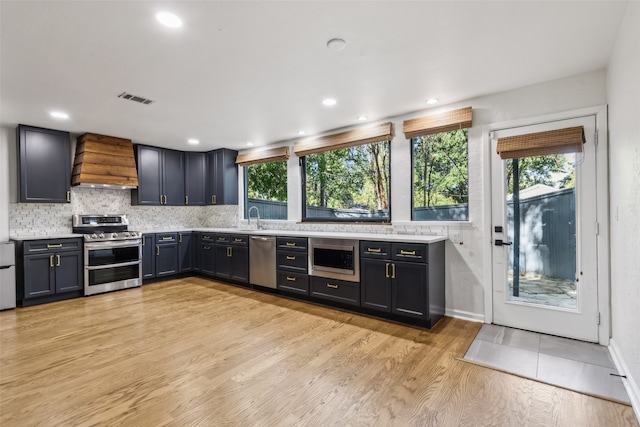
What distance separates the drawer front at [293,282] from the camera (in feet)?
13.7

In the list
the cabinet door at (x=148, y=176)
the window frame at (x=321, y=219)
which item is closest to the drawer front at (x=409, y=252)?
the window frame at (x=321, y=219)

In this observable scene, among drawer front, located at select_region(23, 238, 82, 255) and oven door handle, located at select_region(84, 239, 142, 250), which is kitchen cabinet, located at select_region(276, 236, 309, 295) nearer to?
oven door handle, located at select_region(84, 239, 142, 250)

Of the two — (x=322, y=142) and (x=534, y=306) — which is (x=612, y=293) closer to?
(x=534, y=306)

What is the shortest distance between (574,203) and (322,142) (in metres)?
3.10

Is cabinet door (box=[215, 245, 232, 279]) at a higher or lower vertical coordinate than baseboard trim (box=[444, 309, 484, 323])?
higher

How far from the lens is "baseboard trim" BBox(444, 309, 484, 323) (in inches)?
134

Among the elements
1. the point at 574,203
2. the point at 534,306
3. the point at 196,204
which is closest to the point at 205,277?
the point at 196,204

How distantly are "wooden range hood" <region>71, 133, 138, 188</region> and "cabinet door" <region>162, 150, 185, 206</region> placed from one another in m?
0.65

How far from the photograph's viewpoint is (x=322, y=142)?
4711mm

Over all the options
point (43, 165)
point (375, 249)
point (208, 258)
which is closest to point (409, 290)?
point (375, 249)

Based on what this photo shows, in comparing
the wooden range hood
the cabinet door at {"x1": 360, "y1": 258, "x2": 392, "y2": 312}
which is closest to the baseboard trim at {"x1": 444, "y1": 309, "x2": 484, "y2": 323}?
the cabinet door at {"x1": 360, "y1": 258, "x2": 392, "y2": 312}

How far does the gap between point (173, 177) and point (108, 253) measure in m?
1.82

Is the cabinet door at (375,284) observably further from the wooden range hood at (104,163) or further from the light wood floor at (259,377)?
the wooden range hood at (104,163)

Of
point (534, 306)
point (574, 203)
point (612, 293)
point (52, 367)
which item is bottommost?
point (52, 367)
